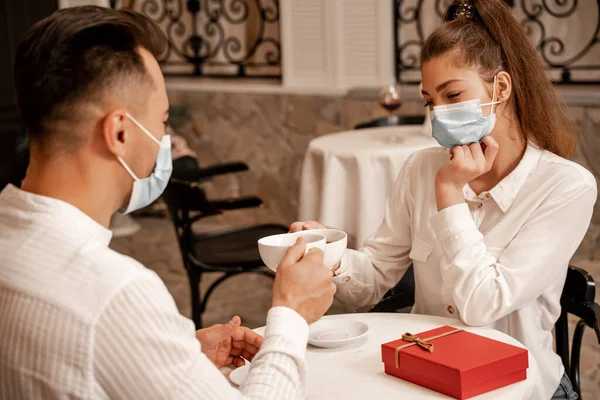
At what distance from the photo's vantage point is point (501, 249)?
191 cm

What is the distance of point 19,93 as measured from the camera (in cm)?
127

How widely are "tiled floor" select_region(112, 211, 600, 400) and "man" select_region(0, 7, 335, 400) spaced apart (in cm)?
227

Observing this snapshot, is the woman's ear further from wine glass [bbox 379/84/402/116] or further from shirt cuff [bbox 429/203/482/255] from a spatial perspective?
wine glass [bbox 379/84/402/116]

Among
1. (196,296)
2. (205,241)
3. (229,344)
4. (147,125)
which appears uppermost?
(147,125)

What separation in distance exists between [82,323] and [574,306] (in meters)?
1.28

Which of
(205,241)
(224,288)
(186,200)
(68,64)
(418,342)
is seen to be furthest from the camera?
(224,288)

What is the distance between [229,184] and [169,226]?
57 cm

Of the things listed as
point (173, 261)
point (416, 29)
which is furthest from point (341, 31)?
point (173, 261)

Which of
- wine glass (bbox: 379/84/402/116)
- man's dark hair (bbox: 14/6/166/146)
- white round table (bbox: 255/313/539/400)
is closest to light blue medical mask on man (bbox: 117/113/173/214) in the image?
man's dark hair (bbox: 14/6/166/146)

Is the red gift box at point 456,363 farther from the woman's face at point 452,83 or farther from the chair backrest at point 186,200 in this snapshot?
the chair backrest at point 186,200

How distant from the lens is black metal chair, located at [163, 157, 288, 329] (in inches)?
136

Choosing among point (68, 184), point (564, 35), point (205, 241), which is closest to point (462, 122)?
point (68, 184)

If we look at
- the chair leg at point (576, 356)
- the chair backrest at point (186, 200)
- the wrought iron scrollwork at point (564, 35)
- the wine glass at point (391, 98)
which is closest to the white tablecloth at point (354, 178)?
the wine glass at point (391, 98)

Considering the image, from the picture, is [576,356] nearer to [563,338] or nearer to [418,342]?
[563,338]
